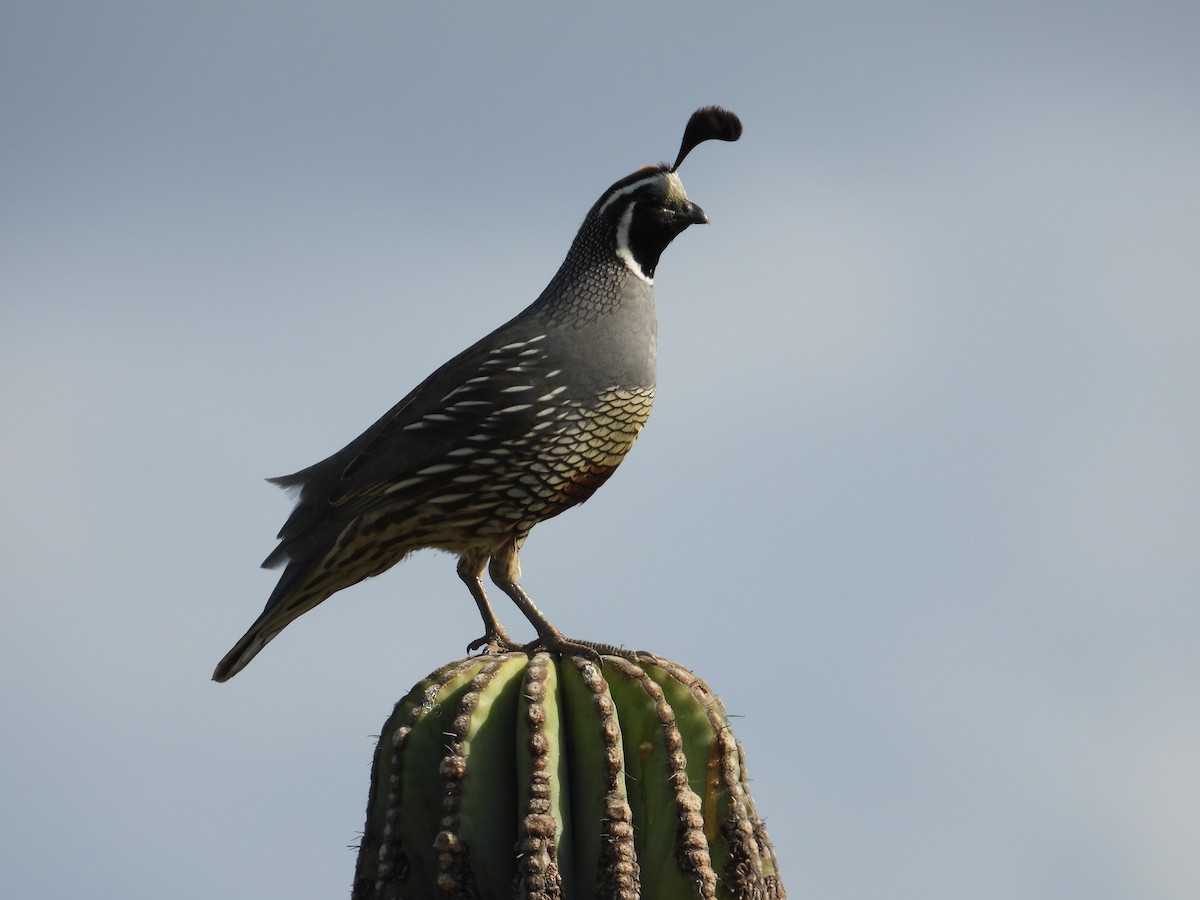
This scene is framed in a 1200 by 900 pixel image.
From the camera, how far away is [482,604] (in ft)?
18.9

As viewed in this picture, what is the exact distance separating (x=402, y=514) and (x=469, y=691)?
1773mm

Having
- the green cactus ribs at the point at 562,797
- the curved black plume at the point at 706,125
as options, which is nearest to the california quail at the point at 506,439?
the curved black plume at the point at 706,125

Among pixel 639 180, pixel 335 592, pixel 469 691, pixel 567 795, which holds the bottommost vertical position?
pixel 567 795

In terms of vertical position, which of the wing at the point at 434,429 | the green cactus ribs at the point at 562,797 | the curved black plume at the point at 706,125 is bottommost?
the green cactus ribs at the point at 562,797

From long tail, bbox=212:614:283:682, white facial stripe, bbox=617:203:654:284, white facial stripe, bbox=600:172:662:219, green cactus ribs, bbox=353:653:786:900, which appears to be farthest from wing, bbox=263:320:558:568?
green cactus ribs, bbox=353:653:786:900

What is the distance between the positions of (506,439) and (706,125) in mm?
1702

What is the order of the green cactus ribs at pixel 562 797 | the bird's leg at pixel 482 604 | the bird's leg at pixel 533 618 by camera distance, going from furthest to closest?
the bird's leg at pixel 482 604, the bird's leg at pixel 533 618, the green cactus ribs at pixel 562 797

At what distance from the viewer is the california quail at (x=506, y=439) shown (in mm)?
5617

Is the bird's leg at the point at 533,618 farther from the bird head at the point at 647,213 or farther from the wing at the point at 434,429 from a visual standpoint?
the bird head at the point at 647,213

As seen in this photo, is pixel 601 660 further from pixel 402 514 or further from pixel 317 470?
pixel 317 470

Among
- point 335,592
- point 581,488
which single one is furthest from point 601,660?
point 335,592

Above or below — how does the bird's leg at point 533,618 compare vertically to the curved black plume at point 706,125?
below

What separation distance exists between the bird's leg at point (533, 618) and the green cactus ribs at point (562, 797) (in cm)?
29

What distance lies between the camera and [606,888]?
385 cm
